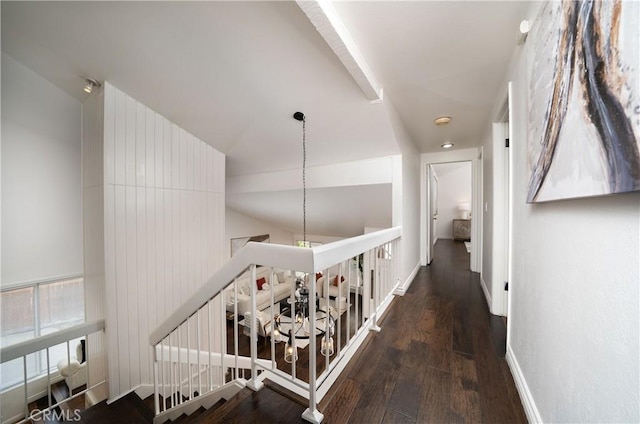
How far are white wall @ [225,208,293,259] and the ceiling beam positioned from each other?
14.9 ft

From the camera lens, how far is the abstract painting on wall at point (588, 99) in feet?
1.67

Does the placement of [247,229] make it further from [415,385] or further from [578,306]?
[578,306]

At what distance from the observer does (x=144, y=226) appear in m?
2.39

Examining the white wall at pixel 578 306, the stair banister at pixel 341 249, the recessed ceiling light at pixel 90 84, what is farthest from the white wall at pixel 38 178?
the white wall at pixel 578 306

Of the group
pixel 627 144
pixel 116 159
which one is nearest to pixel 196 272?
pixel 116 159

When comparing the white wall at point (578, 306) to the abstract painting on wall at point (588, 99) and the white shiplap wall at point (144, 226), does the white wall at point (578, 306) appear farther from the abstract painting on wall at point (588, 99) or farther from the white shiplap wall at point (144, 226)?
the white shiplap wall at point (144, 226)

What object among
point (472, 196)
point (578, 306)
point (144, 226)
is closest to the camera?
point (578, 306)

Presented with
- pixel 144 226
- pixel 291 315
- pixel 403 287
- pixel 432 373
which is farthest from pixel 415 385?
pixel 144 226

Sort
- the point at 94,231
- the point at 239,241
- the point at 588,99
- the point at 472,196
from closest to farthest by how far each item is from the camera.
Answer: the point at 588,99 < the point at 94,231 < the point at 472,196 < the point at 239,241

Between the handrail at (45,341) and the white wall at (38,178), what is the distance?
171 centimetres

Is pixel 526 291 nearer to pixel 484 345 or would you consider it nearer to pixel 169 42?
pixel 484 345

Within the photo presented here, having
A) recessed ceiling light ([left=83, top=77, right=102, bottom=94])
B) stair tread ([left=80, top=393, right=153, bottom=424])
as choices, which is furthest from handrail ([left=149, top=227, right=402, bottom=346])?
recessed ceiling light ([left=83, top=77, right=102, bottom=94])

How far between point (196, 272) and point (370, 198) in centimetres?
261

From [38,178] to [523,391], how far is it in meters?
5.23
